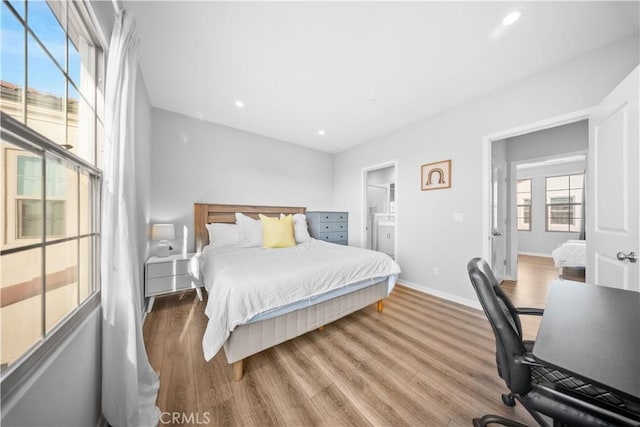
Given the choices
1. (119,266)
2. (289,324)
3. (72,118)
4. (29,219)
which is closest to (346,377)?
(289,324)

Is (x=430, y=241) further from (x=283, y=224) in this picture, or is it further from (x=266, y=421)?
(x=266, y=421)

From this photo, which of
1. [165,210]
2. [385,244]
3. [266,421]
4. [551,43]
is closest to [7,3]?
[266,421]

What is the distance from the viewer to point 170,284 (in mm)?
2482

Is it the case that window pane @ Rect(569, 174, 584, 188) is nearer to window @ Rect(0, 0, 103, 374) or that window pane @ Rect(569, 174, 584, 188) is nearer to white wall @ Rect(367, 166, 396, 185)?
white wall @ Rect(367, 166, 396, 185)

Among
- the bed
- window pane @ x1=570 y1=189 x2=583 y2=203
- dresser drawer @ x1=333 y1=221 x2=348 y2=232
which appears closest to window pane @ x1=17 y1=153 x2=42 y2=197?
dresser drawer @ x1=333 y1=221 x2=348 y2=232

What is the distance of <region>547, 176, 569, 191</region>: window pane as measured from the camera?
18.3ft

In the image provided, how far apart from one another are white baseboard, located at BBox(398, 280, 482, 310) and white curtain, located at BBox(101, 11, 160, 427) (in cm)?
316

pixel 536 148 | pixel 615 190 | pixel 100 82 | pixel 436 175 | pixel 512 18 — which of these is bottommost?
pixel 615 190

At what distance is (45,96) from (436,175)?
11.7ft

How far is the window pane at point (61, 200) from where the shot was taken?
0.81 m

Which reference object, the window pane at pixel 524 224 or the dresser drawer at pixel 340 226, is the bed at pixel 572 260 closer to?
the window pane at pixel 524 224

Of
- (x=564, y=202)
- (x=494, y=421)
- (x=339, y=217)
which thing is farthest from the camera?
(x=564, y=202)

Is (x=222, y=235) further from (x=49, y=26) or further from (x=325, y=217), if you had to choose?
(x=49, y=26)

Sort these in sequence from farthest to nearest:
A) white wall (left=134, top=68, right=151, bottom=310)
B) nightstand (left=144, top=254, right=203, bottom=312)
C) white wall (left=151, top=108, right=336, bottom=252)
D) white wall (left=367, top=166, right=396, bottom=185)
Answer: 1. white wall (left=367, top=166, right=396, bottom=185)
2. white wall (left=151, top=108, right=336, bottom=252)
3. nightstand (left=144, top=254, right=203, bottom=312)
4. white wall (left=134, top=68, right=151, bottom=310)
